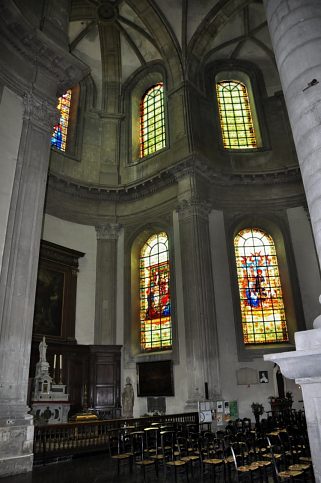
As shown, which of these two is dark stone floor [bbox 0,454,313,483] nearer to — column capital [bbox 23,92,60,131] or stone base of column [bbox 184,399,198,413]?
stone base of column [bbox 184,399,198,413]

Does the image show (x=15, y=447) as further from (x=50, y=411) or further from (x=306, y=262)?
(x=306, y=262)

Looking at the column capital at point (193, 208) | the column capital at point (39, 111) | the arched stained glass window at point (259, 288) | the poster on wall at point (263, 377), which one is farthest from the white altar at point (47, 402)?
the column capital at point (193, 208)

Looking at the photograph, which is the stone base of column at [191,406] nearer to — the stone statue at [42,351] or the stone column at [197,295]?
the stone column at [197,295]

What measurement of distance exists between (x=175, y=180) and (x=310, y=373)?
1404 centimetres

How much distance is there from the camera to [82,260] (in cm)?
1734

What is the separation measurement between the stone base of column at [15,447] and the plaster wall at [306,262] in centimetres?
1124

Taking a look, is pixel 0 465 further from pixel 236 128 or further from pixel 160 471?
pixel 236 128

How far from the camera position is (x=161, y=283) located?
1700 centimetres

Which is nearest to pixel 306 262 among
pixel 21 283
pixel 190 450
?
pixel 190 450

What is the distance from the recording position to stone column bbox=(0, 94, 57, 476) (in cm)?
734

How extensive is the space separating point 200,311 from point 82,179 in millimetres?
8619

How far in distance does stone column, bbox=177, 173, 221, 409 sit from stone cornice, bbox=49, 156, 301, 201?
1.80 ft

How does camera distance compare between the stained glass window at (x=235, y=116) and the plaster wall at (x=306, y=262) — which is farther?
the stained glass window at (x=235, y=116)

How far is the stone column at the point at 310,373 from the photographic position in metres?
3.74
